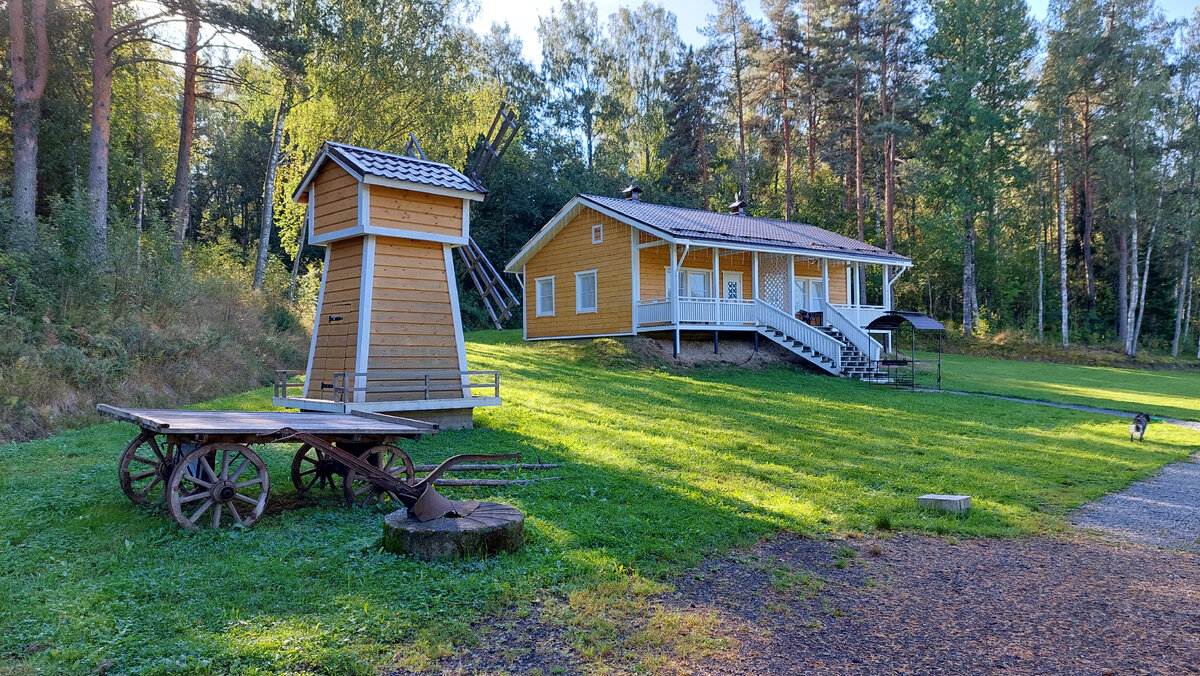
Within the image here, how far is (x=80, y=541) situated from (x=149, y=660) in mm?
2537

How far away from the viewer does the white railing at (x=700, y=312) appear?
2066 centimetres

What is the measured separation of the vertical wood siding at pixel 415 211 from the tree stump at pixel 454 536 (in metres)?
6.27

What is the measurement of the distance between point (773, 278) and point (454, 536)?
22446 millimetres

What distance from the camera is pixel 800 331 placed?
21578 mm

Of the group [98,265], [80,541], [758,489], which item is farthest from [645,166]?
[80,541]

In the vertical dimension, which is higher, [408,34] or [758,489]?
[408,34]

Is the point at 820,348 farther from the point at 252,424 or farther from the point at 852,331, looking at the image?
the point at 252,424

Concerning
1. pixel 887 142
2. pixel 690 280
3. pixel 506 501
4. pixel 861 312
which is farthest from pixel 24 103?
pixel 887 142

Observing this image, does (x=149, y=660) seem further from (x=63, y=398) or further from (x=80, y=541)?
(x=63, y=398)

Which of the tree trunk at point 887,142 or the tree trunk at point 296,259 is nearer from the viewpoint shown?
the tree trunk at point 296,259

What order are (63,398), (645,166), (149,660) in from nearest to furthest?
1. (149,660)
2. (63,398)
3. (645,166)

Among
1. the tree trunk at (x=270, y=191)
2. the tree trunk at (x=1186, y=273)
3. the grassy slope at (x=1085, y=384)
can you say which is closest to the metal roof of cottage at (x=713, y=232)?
the grassy slope at (x=1085, y=384)

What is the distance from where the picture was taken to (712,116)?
44.2 meters

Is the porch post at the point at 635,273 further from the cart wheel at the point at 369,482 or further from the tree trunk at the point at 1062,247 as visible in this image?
the tree trunk at the point at 1062,247
